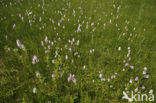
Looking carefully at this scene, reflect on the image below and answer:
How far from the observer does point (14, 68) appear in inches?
104

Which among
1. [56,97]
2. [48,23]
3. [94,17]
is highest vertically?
[94,17]

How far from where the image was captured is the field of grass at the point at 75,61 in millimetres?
2123

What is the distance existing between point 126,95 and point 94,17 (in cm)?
315

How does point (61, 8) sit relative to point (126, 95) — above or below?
above

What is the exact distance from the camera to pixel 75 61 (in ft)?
9.04

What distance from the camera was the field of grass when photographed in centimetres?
212

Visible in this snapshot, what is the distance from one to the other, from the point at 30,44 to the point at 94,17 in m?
2.49

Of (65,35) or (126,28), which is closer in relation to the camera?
(65,35)

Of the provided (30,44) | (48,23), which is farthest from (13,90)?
(48,23)

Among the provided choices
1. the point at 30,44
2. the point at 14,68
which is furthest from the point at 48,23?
the point at 14,68

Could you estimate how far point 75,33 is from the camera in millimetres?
3480

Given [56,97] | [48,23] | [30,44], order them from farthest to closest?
[48,23] → [30,44] → [56,97]

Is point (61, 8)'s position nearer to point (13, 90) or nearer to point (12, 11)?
point (12, 11)

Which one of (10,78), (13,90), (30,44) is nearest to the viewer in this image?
(13,90)
